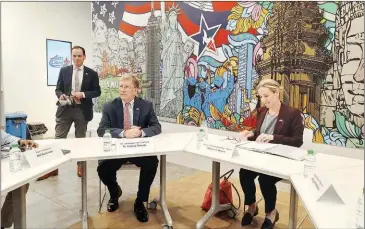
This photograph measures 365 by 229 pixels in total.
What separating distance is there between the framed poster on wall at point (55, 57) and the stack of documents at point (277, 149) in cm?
439

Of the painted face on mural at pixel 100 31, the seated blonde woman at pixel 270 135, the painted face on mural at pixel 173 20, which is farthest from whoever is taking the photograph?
the painted face on mural at pixel 100 31

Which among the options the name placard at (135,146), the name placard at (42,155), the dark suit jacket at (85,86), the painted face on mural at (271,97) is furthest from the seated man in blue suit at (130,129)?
the dark suit jacket at (85,86)

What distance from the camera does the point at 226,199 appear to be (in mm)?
2381

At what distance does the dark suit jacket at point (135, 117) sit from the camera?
2311 millimetres

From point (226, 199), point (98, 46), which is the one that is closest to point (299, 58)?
point (226, 199)

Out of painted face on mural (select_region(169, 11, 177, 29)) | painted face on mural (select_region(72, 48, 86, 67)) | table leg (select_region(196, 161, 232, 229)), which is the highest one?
painted face on mural (select_region(169, 11, 177, 29))

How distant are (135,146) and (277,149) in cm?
89

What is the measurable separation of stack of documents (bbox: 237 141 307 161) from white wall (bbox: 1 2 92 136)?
418cm

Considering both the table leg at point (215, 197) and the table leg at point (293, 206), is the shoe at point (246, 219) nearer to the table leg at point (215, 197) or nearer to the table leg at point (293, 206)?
the table leg at point (215, 197)

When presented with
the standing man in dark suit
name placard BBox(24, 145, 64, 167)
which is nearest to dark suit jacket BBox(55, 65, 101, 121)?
the standing man in dark suit

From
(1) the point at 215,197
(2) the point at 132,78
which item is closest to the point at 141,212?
(1) the point at 215,197

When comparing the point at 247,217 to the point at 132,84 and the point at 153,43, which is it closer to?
the point at 132,84

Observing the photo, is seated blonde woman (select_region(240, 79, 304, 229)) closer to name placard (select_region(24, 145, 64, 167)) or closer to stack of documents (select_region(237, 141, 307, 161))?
stack of documents (select_region(237, 141, 307, 161))

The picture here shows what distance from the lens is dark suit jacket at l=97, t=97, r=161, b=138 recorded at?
2311 mm
